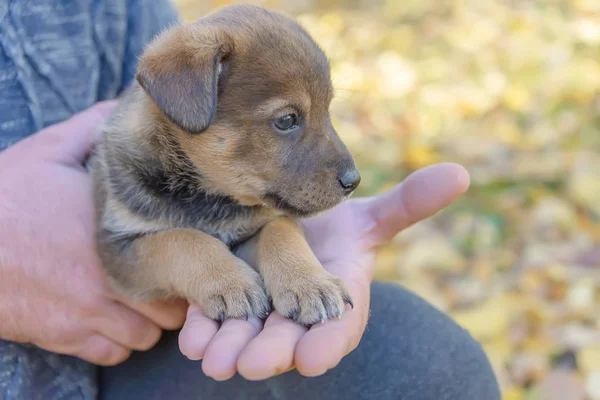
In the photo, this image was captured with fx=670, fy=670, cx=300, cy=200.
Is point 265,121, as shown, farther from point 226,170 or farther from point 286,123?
point 226,170

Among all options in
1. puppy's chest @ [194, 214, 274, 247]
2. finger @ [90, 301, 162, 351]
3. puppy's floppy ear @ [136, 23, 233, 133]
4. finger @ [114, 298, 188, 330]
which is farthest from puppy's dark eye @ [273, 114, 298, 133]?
finger @ [90, 301, 162, 351]

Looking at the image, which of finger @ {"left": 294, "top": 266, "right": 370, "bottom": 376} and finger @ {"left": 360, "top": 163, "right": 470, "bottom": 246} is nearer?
finger @ {"left": 294, "top": 266, "right": 370, "bottom": 376}

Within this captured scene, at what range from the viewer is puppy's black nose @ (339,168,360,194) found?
9.00ft

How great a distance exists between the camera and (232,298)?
96.1 inches

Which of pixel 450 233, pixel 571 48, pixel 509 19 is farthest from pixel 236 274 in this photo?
pixel 509 19

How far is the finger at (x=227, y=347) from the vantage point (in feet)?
7.07

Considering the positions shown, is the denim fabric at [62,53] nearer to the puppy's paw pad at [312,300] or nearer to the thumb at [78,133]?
the thumb at [78,133]

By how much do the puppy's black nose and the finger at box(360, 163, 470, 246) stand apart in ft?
0.83

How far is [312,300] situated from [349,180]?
60 centimetres

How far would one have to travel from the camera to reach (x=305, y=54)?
2.80 metres

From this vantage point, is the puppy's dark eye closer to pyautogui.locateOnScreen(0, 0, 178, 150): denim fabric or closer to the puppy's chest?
the puppy's chest

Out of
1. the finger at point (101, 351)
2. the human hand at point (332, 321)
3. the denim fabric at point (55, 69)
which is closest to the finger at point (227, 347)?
the human hand at point (332, 321)

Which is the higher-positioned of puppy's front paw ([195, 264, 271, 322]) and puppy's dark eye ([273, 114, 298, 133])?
puppy's dark eye ([273, 114, 298, 133])

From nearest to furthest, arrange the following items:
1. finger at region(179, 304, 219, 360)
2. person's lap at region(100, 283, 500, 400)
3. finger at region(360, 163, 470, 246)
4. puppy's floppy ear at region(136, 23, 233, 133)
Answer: finger at region(179, 304, 219, 360), puppy's floppy ear at region(136, 23, 233, 133), person's lap at region(100, 283, 500, 400), finger at region(360, 163, 470, 246)
